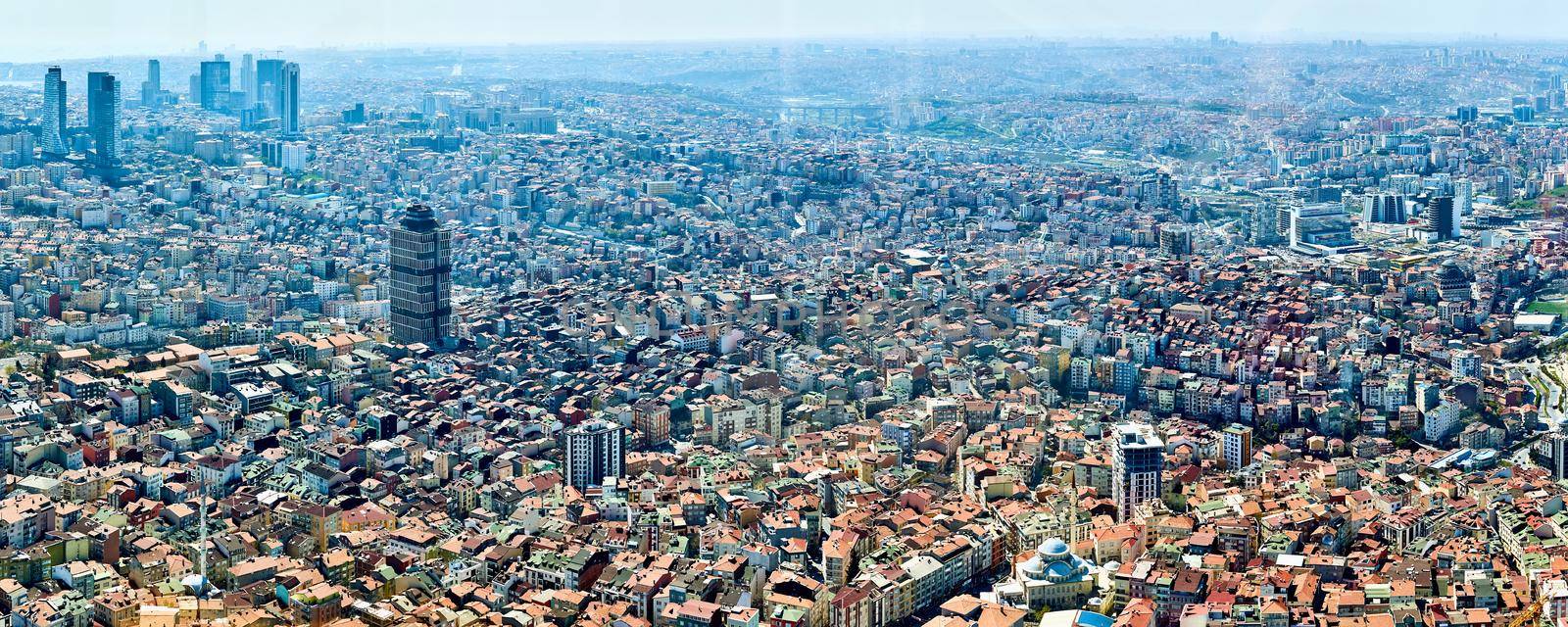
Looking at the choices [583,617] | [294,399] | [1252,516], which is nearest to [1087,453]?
[1252,516]

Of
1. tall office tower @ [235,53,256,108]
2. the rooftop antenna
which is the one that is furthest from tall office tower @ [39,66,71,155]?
the rooftop antenna

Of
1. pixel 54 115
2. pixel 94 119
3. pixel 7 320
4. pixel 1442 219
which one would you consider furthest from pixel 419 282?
pixel 54 115

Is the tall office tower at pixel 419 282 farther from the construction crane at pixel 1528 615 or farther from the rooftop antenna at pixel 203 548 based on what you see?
the construction crane at pixel 1528 615

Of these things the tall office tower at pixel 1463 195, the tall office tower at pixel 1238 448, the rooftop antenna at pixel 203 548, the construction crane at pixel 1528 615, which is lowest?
the rooftop antenna at pixel 203 548

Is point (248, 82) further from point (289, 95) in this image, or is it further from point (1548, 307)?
point (1548, 307)

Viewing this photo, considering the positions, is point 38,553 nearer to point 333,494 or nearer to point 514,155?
point 333,494

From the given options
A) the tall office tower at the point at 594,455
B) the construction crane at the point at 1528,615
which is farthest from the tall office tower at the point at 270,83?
the construction crane at the point at 1528,615

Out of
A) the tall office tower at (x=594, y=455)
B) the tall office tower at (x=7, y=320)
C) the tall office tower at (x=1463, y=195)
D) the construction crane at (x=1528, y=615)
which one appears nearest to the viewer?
the construction crane at (x=1528, y=615)
